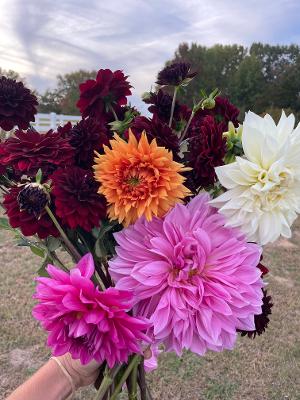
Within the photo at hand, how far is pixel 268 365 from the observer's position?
97.0 inches

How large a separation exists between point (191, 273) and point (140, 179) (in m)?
0.15

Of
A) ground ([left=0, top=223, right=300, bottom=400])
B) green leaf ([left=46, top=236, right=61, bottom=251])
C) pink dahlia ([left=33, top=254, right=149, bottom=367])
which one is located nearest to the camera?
pink dahlia ([left=33, top=254, right=149, bottom=367])

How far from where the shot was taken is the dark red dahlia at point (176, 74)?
2.48 ft

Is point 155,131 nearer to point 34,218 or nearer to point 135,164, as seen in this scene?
point 135,164

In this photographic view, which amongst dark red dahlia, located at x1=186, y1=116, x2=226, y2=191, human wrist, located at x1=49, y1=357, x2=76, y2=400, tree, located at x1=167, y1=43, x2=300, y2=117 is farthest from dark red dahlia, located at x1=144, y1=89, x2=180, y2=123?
tree, located at x1=167, y1=43, x2=300, y2=117

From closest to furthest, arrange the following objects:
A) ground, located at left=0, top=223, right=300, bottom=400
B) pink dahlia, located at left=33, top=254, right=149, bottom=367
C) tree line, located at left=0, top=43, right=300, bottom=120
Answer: pink dahlia, located at left=33, top=254, right=149, bottom=367 → ground, located at left=0, top=223, right=300, bottom=400 → tree line, located at left=0, top=43, right=300, bottom=120

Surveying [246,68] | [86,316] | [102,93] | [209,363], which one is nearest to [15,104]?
[102,93]

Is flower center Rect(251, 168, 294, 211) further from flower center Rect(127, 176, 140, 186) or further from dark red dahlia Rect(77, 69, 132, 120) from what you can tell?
dark red dahlia Rect(77, 69, 132, 120)

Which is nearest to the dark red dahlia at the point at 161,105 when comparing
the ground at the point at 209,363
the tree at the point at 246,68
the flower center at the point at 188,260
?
the flower center at the point at 188,260

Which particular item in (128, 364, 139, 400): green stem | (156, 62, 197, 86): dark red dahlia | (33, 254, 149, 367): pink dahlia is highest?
(156, 62, 197, 86): dark red dahlia

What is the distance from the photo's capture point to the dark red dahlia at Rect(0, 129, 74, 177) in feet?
2.07

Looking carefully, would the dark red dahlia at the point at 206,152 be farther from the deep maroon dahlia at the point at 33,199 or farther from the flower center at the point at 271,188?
the deep maroon dahlia at the point at 33,199

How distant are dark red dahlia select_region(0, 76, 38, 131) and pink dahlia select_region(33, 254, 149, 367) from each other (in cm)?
31

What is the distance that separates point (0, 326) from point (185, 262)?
7.77 ft
